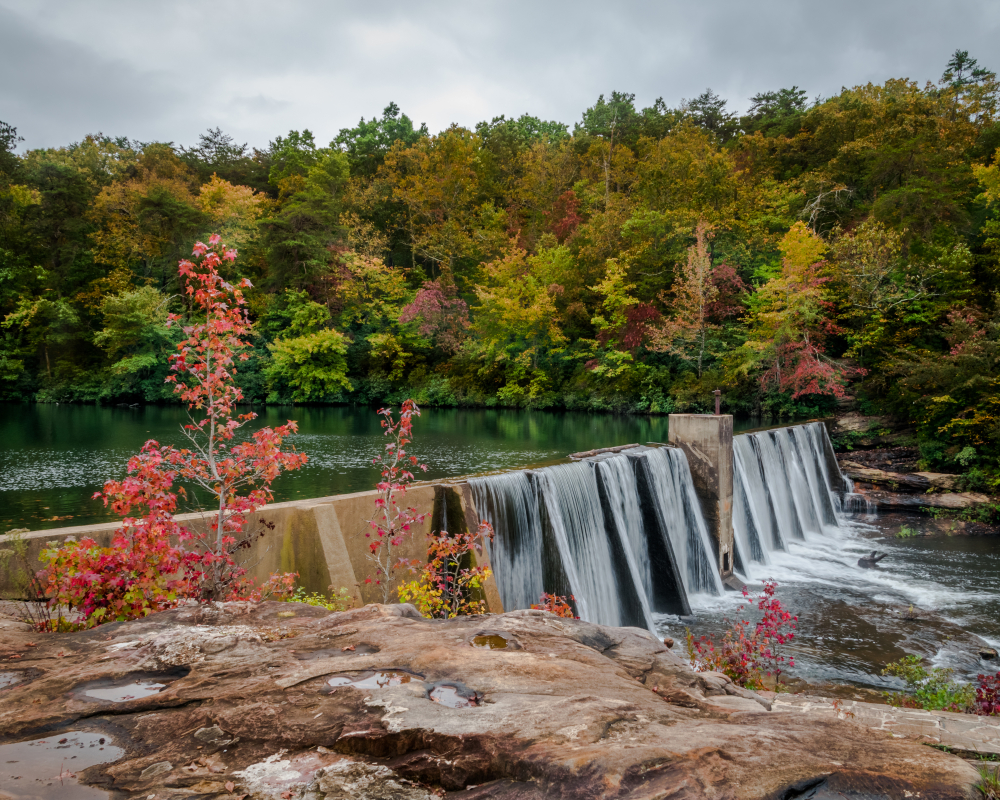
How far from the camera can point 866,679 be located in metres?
9.02

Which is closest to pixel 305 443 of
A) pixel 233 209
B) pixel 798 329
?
pixel 798 329

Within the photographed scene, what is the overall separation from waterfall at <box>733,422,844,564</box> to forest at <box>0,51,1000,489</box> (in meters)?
4.05

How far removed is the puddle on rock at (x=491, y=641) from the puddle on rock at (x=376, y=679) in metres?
0.63

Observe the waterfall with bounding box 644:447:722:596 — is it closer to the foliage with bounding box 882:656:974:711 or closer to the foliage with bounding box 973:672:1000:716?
the foliage with bounding box 882:656:974:711

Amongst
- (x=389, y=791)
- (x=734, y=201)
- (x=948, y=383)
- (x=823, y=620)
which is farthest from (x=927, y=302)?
(x=389, y=791)

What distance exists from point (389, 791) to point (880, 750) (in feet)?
6.62

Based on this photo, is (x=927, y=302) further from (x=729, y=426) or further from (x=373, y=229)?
(x=373, y=229)

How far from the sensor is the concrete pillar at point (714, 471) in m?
13.3

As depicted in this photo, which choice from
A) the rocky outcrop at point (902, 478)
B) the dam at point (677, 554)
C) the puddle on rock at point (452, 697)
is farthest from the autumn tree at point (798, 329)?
the puddle on rock at point (452, 697)

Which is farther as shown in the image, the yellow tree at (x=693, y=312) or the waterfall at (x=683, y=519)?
the yellow tree at (x=693, y=312)

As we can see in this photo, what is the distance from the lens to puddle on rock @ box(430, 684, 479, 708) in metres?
3.09

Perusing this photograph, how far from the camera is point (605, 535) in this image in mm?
11125

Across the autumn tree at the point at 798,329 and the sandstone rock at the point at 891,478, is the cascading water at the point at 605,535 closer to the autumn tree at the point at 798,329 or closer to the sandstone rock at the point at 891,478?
the sandstone rock at the point at 891,478

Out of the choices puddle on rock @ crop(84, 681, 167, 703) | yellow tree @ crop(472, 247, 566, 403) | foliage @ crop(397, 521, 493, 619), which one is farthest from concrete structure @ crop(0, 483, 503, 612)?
yellow tree @ crop(472, 247, 566, 403)
